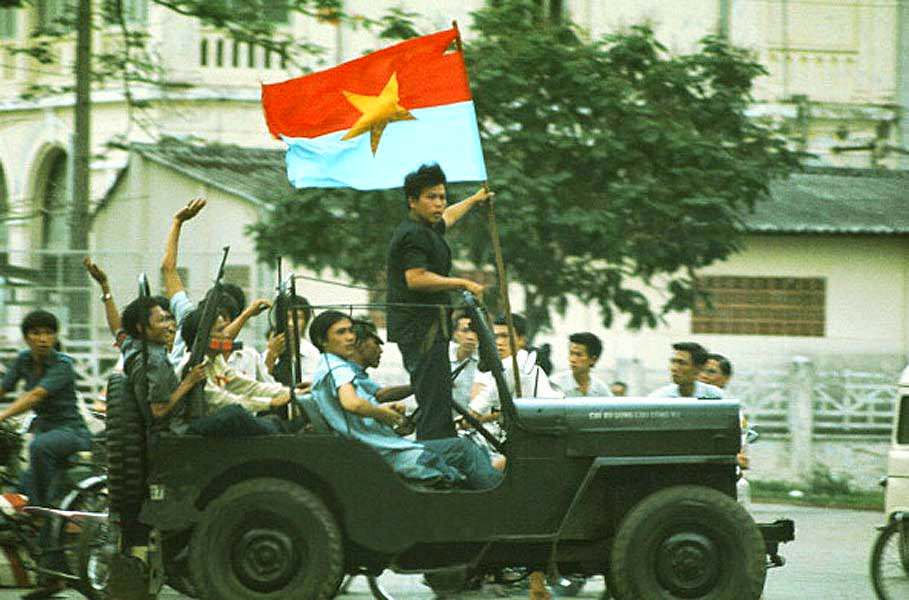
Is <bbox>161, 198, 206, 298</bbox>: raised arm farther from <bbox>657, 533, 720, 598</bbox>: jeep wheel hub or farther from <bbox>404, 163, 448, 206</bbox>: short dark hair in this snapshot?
<bbox>657, 533, 720, 598</bbox>: jeep wheel hub

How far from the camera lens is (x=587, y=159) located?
56.8 ft

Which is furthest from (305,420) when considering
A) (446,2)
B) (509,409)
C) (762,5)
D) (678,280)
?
(762,5)

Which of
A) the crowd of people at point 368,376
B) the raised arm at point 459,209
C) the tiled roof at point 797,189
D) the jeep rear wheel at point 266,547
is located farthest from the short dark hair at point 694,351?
the tiled roof at point 797,189

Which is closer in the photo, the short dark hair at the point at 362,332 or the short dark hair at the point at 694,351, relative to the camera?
the short dark hair at the point at 362,332

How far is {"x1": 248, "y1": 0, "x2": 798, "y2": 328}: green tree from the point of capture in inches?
670

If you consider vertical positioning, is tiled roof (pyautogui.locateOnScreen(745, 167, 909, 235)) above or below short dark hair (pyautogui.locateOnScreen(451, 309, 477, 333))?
above

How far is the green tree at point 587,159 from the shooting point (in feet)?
55.8

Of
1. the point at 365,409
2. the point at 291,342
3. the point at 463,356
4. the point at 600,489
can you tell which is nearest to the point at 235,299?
the point at 463,356

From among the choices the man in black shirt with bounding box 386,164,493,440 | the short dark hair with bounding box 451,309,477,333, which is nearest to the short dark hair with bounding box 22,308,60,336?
the man in black shirt with bounding box 386,164,493,440

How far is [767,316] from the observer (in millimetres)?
25953

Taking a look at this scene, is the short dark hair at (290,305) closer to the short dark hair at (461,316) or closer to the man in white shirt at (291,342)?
the man in white shirt at (291,342)

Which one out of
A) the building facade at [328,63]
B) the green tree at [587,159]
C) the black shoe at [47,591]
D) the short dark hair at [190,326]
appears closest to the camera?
the short dark hair at [190,326]

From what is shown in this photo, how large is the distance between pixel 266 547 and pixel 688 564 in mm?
1933

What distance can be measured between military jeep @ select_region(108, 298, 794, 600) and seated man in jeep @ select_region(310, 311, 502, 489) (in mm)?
91
